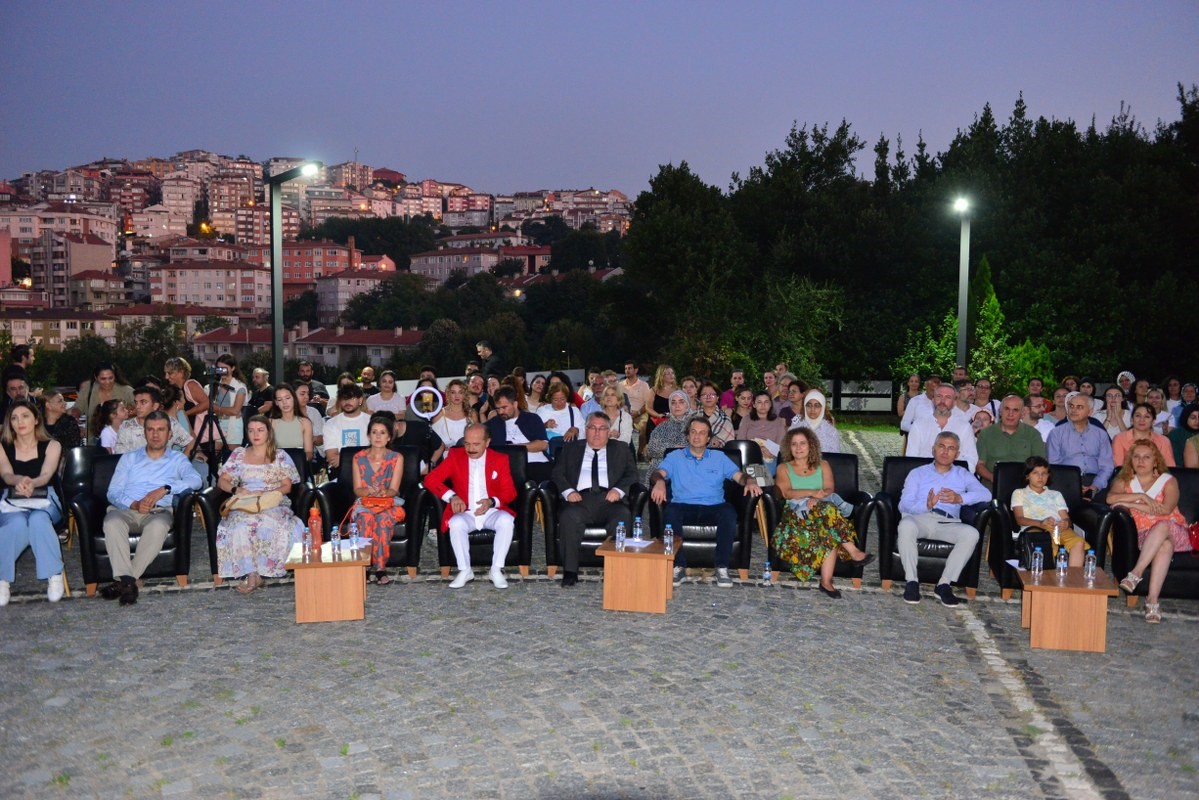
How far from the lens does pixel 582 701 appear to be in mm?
5395

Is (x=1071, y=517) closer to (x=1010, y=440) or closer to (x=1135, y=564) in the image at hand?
(x=1135, y=564)

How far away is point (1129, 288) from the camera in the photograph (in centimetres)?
2500

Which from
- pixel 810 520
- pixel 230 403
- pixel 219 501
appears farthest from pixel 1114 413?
pixel 230 403

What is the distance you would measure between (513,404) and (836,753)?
5604 millimetres

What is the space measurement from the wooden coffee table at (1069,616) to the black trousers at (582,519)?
300 centimetres

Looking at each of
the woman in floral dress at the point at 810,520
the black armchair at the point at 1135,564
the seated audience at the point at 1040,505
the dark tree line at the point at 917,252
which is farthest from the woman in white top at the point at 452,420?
the dark tree line at the point at 917,252

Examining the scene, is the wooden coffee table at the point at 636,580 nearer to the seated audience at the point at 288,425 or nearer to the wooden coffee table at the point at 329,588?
the wooden coffee table at the point at 329,588

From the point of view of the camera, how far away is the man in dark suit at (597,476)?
8.16 meters

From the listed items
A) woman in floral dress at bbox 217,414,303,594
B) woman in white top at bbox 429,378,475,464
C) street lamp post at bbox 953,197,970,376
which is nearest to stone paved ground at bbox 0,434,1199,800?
woman in floral dress at bbox 217,414,303,594

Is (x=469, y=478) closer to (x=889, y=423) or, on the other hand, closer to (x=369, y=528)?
(x=369, y=528)

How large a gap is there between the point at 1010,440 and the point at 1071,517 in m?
1.21

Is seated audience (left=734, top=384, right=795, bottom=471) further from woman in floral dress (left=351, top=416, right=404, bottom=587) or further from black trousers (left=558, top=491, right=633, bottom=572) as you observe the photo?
woman in floral dress (left=351, top=416, right=404, bottom=587)

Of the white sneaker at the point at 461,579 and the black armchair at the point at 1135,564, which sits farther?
the white sneaker at the point at 461,579

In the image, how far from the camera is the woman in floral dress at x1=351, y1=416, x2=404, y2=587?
25.7 ft
